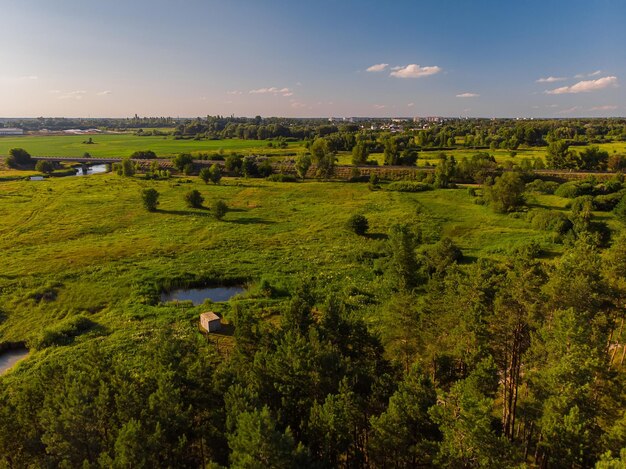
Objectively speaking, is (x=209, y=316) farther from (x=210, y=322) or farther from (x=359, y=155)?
(x=359, y=155)

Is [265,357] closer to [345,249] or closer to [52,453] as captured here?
[52,453]

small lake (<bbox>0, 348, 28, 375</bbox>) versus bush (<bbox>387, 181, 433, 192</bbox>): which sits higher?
bush (<bbox>387, 181, 433, 192</bbox>)

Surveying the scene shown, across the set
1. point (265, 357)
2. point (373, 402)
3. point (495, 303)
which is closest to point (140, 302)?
point (265, 357)

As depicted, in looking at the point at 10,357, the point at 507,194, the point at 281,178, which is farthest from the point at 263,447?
the point at 281,178

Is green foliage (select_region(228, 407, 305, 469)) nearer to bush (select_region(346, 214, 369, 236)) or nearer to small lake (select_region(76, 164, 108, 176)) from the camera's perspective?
bush (select_region(346, 214, 369, 236))

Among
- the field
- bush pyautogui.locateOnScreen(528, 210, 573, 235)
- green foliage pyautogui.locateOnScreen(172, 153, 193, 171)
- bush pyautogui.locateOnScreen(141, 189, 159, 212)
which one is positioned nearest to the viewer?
the field

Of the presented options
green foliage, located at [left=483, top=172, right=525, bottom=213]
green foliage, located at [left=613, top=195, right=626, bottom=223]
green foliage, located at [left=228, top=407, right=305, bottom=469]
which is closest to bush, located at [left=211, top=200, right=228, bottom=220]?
green foliage, located at [left=483, top=172, right=525, bottom=213]
